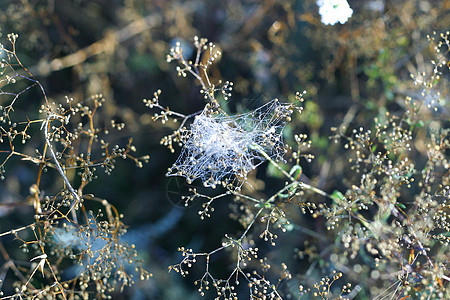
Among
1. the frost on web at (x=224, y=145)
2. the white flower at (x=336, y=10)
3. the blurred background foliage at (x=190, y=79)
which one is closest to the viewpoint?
the frost on web at (x=224, y=145)

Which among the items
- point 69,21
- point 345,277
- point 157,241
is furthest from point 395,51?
point 69,21

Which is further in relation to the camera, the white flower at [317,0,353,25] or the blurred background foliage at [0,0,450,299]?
the blurred background foliage at [0,0,450,299]

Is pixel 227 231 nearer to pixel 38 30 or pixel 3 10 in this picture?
pixel 38 30

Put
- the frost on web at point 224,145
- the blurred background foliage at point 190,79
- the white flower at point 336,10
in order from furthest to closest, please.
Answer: the blurred background foliage at point 190,79, the white flower at point 336,10, the frost on web at point 224,145

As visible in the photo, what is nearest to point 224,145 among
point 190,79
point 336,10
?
point 336,10

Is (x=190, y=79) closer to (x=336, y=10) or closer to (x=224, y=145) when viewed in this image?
(x=336, y=10)

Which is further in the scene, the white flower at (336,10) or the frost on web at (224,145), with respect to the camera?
the white flower at (336,10)
